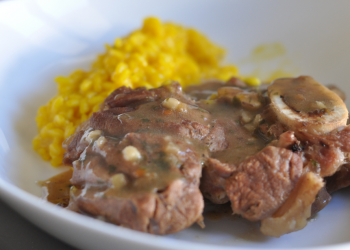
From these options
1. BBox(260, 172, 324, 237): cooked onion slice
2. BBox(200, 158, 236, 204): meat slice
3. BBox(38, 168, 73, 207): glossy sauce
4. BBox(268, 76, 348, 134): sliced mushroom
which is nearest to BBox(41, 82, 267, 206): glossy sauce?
BBox(38, 168, 73, 207): glossy sauce

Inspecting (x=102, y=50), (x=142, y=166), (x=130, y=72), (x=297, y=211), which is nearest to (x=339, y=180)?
(x=297, y=211)

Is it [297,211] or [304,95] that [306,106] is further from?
[297,211]

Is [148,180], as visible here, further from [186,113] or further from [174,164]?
[186,113]

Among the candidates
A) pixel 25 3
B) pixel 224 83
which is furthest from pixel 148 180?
pixel 25 3

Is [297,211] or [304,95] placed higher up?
[304,95]

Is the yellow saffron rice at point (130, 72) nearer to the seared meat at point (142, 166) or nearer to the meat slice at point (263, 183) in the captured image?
the seared meat at point (142, 166)

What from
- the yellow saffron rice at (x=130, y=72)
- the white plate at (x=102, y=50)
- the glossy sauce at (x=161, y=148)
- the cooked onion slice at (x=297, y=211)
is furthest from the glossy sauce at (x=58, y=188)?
the cooked onion slice at (x=297, y=211)

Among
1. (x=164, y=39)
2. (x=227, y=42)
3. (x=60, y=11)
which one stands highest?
(x=60, y=11)
